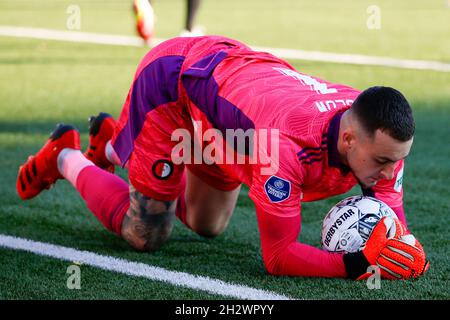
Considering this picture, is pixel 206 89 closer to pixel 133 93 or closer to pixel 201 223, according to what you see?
pixel 133 93

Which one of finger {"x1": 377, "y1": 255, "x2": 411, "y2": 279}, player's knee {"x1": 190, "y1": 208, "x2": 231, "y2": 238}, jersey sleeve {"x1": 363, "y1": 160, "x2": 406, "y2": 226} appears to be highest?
jersey sleeve {"x1": 363, "y1": 160, "x2": 406, "y2": 226}

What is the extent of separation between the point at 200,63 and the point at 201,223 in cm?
100

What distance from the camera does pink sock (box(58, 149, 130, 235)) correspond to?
4.57 meters

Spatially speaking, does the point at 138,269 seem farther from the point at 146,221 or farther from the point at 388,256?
the point at 388,256

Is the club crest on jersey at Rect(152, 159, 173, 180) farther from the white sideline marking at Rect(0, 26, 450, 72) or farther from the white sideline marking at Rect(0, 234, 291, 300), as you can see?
the white sideline marking at Rect(0, 26, 450, 72)

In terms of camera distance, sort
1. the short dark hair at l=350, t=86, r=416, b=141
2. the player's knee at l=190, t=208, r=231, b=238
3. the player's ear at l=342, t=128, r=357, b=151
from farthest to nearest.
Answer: the player's knee at l=190, t=208, r=231, b=238 → the player's ear at l=342, t=128, r=357, b=151 → the short dark hair at l=350, t=86, r=416, b=141

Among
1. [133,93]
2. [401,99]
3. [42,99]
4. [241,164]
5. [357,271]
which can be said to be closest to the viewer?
[401,99]

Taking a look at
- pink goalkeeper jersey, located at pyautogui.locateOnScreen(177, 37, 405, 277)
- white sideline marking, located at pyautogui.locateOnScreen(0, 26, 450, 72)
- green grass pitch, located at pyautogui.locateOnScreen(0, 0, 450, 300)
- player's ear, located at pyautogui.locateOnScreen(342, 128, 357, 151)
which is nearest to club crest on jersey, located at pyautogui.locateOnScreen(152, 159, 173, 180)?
pink goalkeeper jersey, located at pyautogui.locateOnScreen(177, 37, 405, 277)

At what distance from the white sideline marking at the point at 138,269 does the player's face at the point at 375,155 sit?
65 cm

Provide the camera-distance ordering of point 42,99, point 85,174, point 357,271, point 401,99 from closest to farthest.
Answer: point 401,99, point 357,271, point 85,174, point 42,99

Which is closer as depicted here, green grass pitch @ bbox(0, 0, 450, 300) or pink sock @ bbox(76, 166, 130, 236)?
green grass pitch @ bbox(0, 0, 450, 300)

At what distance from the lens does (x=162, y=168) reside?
4344 millimetres

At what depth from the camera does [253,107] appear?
3807 millimetres
